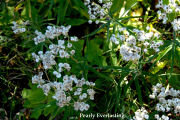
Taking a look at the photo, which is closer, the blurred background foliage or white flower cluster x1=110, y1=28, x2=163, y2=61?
white flower cluster x1=110, y1=28, x2=163, y2=61

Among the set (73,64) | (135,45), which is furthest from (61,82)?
(135,45)

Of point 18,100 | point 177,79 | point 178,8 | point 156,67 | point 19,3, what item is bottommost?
point 18,100

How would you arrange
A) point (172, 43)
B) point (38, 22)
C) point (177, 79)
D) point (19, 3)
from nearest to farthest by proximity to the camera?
point (172, 43) < point (177, 79) < point (38, 22) < point (19, 3)

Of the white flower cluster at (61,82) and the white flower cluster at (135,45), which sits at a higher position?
the white flower cluster at (135,45)

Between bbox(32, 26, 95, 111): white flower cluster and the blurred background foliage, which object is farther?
the blurred background foliage

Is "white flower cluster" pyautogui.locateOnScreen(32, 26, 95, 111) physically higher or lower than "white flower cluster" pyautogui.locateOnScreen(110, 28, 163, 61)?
lower

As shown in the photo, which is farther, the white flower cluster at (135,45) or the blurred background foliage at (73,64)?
the blurred background foliage at (73,64)

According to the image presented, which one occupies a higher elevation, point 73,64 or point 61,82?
point 73,64

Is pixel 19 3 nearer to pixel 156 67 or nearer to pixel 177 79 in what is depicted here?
pixel 156 67

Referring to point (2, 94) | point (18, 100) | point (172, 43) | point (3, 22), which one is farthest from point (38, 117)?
point (172, 43)

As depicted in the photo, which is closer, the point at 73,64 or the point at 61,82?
the point at 61,82

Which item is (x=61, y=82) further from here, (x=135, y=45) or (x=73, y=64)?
(x=135, y=45)
